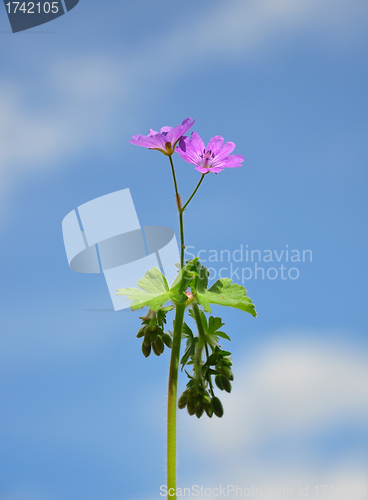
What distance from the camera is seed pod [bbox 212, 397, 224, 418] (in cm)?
95

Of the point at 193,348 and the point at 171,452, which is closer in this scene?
the point at 171,452

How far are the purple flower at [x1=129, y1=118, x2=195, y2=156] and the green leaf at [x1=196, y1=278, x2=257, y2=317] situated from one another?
354 mm

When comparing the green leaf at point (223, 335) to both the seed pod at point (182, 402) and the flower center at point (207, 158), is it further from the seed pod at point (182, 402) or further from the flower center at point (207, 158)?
the flower center at point (207, 158)

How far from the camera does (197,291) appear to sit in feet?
3.14

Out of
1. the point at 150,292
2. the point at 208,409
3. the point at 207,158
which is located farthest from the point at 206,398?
the point at 207,158

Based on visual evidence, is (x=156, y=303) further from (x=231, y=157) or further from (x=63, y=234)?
(x=63, y=234)

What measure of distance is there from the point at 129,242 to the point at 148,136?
1618mm

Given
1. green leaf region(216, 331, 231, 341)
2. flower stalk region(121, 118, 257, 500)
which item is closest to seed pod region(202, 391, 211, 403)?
flower stalk region(121, 118, 257, 500)

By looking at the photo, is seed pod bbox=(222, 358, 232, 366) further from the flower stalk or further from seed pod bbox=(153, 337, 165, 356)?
seed pod bbox=(153, 337, 165, 356)

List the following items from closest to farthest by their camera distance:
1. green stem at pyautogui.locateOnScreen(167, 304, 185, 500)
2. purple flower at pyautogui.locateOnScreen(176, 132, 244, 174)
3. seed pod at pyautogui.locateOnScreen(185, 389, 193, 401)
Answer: green stem at pyautogui.locateOnScreen(167, 304, 185, 500), seed pod at pyautogui.locateOnScreen(185, 389, 193, 401), purple flower at pyautogui.locateOnScreen(176, 132, 244, 174)

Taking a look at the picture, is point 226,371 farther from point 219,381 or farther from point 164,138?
point 164,138

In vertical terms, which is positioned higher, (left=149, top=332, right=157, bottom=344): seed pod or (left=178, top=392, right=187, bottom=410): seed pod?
(left=149, top=332, right=157, bottom=344): seed pod

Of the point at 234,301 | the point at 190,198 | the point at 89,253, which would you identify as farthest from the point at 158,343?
the point at 89,253

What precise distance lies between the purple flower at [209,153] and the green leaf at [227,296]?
0.97 ft
